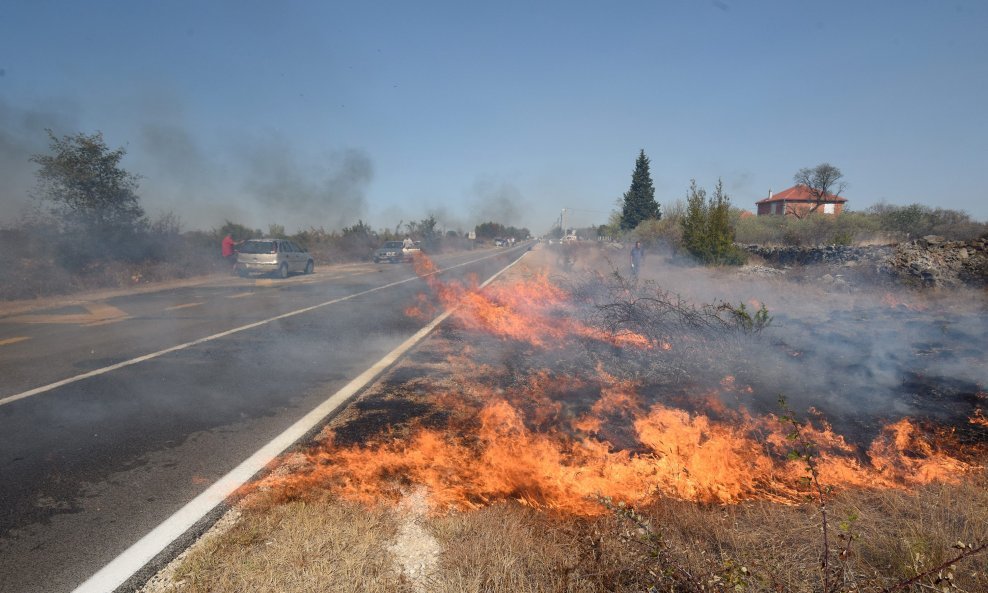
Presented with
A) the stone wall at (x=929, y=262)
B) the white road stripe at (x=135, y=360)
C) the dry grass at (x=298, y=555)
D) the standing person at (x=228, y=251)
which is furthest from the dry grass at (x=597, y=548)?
the standing person at (x=228, y=251)

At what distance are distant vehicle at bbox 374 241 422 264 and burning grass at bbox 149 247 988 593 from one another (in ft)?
84.1

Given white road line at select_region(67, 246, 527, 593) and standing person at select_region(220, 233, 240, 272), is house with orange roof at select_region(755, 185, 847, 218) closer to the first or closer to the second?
standing person at select_region(220, 233, 240, 272)

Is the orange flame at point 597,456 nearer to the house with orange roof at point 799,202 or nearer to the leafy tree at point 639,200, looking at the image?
the leafy tree at point 639,200

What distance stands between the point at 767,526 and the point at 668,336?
416 centimetres

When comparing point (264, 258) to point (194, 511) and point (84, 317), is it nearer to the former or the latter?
point (84, 317)

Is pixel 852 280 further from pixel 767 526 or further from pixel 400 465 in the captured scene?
pixel 400 465

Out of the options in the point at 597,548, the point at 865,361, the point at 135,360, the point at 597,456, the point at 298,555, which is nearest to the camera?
the point at 298,555

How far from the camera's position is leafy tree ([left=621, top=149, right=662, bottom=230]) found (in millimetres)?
49000

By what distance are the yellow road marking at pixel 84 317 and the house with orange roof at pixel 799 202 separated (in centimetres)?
5238

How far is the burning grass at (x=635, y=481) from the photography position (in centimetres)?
220

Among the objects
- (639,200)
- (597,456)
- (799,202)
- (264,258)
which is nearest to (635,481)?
(597,456)

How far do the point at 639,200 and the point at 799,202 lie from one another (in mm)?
25446

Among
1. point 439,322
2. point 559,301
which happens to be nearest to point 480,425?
point 439,322

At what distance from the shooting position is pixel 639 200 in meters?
49.2
